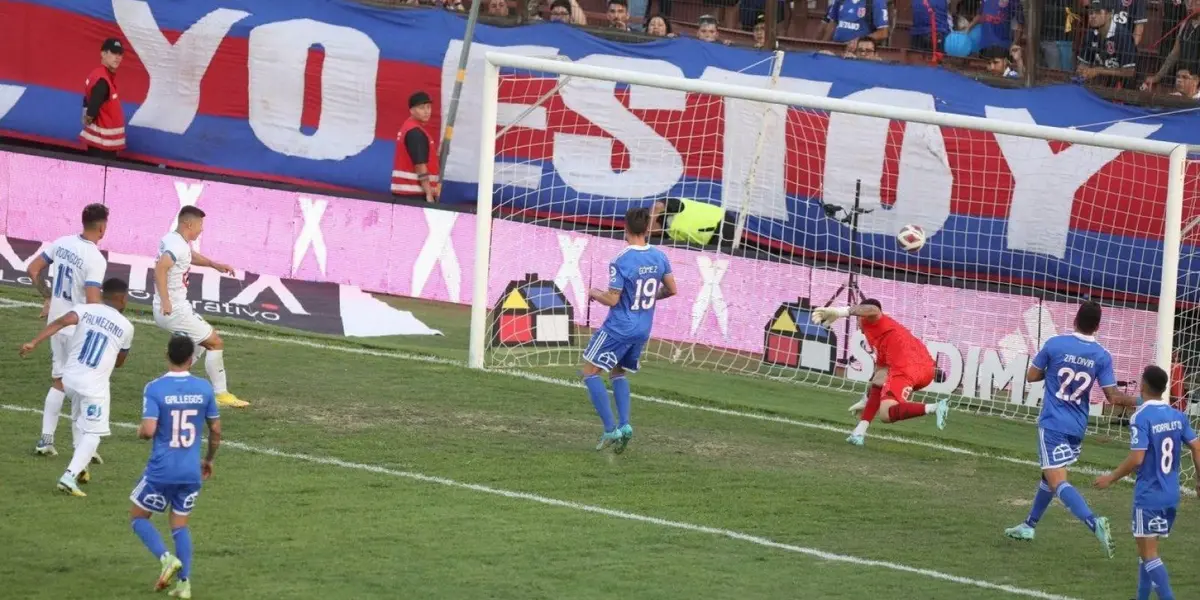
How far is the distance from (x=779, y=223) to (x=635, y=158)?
91.8 inches

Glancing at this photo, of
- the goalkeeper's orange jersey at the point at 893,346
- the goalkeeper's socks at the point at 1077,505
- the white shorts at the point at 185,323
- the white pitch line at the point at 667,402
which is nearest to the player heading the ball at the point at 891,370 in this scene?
the goalkeeper's orange jersey at the point at 893,346

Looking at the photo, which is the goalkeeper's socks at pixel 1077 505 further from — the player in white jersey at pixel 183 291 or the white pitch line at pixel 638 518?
the player in white jersey at pixel 183 291

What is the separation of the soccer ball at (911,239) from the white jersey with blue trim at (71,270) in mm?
9656

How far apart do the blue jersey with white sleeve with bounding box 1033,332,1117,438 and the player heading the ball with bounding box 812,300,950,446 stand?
2.66 m

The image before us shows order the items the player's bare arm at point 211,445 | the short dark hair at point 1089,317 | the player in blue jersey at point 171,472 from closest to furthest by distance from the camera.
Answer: the player in blue jersey at point 171,472, the player's bare arm at point 211,445, the short dark hair at point 1089,317

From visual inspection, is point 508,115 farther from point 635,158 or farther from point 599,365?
point 599,365

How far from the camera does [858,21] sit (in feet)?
70.2

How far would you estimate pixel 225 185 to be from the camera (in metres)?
20.7

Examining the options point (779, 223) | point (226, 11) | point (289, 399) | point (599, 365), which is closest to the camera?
point (599, 365)

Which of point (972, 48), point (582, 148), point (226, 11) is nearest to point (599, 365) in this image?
point (582, 148)

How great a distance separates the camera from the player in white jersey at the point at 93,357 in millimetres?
11992

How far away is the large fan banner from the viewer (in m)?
19.4

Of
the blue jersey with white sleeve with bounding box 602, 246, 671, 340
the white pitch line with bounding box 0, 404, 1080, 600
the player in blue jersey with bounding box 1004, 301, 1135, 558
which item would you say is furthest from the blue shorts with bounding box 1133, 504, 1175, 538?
the blue jersey with white sleeve with bounding box 602, 246, 671, 340

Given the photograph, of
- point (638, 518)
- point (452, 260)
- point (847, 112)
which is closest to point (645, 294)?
point (638, 518)
